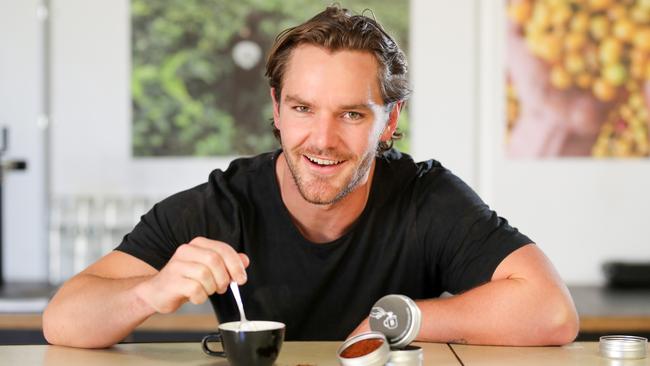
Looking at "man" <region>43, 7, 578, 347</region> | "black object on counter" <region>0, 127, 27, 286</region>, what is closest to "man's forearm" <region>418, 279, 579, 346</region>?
"man" <region>43, 7, 578, 347</region>

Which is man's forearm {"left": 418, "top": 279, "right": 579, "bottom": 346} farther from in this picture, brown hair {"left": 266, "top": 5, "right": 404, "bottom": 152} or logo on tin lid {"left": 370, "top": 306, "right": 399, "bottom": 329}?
brown hair {"left": 266, "top": 5, "right": 404, "bottom": 152}

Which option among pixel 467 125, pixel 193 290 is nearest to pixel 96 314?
pixel 193 290

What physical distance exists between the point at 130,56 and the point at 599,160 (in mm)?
1697

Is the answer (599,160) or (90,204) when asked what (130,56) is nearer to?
(90,204)

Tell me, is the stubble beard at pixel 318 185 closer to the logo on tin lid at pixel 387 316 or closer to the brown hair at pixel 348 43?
the brown hair at pixel 348 43

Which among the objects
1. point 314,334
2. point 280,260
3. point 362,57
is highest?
point 362,57

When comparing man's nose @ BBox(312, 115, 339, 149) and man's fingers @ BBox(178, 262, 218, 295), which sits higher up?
man's nose @ BBox(312, 115, 339, 149)

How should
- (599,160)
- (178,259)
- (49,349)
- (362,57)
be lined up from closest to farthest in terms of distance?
(178,259) < (49,349) < (362,57) < (599,160)

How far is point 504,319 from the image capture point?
188 centimetres

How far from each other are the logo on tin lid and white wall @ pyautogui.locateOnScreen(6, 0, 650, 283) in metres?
2.05

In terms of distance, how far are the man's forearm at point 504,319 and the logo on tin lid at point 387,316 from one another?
0.74ft

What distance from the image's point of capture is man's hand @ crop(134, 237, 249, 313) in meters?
1.64

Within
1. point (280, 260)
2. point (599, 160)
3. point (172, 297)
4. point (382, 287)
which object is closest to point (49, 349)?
point (172, 297)

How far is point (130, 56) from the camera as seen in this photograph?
371 cm
